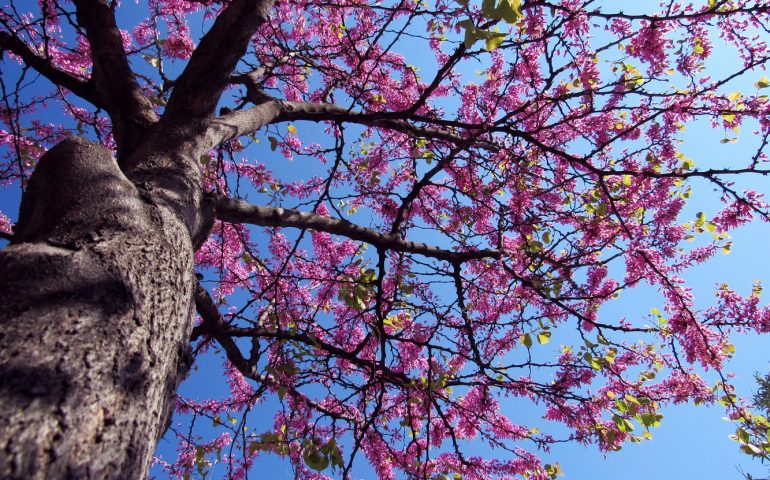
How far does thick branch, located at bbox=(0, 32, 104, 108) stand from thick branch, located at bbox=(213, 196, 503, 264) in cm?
132

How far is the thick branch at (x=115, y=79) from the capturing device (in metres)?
2.54

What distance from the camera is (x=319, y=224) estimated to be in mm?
3330

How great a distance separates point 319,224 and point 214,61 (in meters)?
1.36

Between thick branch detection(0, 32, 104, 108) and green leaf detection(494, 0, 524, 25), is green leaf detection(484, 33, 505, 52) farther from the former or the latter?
thick branch detection(0, 32, 104, 108)

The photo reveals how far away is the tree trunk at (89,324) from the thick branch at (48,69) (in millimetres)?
1877

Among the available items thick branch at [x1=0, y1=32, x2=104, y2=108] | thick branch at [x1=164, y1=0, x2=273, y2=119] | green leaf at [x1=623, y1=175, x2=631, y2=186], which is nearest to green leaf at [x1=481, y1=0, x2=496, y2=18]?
thick branch at [x1=164, y1=0, x2=273, y2=119]

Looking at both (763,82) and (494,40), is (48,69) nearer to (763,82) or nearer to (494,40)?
(494,40)

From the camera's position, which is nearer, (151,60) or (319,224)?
(319,224)

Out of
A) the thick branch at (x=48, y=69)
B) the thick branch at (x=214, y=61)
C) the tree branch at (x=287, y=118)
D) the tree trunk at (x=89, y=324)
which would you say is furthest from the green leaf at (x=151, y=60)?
the tree trunk at (x=89, y=324)

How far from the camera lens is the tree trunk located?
0.72 meters

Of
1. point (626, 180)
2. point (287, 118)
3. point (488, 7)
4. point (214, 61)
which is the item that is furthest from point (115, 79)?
point (626, 180)

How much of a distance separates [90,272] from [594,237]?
167 inches

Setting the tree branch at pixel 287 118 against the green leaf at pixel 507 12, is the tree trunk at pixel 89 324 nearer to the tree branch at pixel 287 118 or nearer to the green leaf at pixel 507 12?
the tree branch at pixel 287 118

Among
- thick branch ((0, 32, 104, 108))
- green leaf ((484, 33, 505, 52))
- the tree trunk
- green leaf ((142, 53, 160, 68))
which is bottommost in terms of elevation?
the tree trunk
